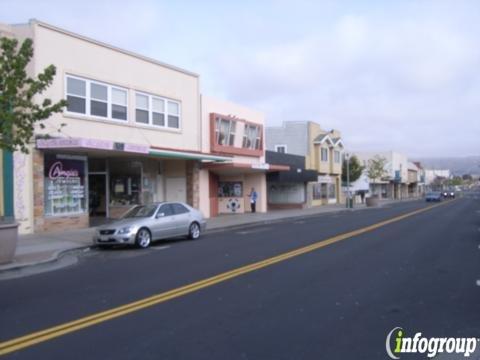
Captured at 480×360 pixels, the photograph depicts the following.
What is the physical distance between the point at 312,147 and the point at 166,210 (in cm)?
3583

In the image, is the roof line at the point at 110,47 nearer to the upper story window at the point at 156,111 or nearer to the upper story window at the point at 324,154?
the upper story window at the point at 156,111

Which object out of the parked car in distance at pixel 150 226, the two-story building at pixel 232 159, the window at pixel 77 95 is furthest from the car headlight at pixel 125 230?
the two-story building at pixel 232 159

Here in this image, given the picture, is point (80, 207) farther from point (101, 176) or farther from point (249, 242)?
point (249, 242)

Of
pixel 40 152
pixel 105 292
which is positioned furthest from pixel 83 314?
pixel 40 152

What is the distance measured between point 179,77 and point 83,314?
855 inches

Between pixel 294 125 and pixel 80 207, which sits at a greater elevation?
pixel 294 125

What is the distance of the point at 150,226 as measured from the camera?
17.1 meters

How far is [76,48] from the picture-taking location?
22031 millimetres

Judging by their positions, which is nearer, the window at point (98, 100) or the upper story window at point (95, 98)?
the upper story window at point (95, 98)

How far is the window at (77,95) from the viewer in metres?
21.6

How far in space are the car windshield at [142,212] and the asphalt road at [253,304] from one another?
293 cm

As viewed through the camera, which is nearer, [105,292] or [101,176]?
[105,292]

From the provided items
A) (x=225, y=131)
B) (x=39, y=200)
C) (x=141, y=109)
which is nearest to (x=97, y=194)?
(x=141, y=109)

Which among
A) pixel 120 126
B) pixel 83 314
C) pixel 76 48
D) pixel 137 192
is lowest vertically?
pixel 83 314
